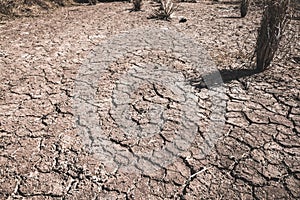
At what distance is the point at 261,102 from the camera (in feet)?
7.65

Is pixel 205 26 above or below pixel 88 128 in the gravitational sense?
above

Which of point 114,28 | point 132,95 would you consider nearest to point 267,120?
point 132,95

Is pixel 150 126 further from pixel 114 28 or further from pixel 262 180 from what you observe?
pixel 114 28

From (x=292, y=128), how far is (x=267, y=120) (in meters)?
0.17

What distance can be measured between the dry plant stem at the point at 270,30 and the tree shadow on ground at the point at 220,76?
14 cm

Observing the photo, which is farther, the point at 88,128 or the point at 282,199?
the point at 88,128

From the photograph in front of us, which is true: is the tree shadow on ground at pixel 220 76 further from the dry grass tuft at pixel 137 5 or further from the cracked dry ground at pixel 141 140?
the dry grass tuft at pixel 137 5

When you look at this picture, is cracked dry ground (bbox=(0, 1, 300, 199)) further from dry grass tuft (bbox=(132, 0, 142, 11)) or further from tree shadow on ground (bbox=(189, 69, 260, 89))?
dry grass tuft (bbox=(132, 0, 142, 11))

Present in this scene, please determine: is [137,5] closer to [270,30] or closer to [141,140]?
[270,30]

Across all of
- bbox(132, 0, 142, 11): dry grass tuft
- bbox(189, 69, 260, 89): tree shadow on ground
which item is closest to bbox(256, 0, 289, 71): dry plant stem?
bbox(189, 69, 260, 89): tree shadow on ground

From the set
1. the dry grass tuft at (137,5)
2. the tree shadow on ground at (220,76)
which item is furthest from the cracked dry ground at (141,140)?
the dry grass tuft at (137,5)

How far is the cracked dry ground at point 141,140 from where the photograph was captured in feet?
5.46

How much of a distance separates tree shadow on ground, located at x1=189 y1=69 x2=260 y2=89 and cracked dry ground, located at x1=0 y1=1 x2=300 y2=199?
0.07 meters

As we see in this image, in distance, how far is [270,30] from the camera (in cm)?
261
